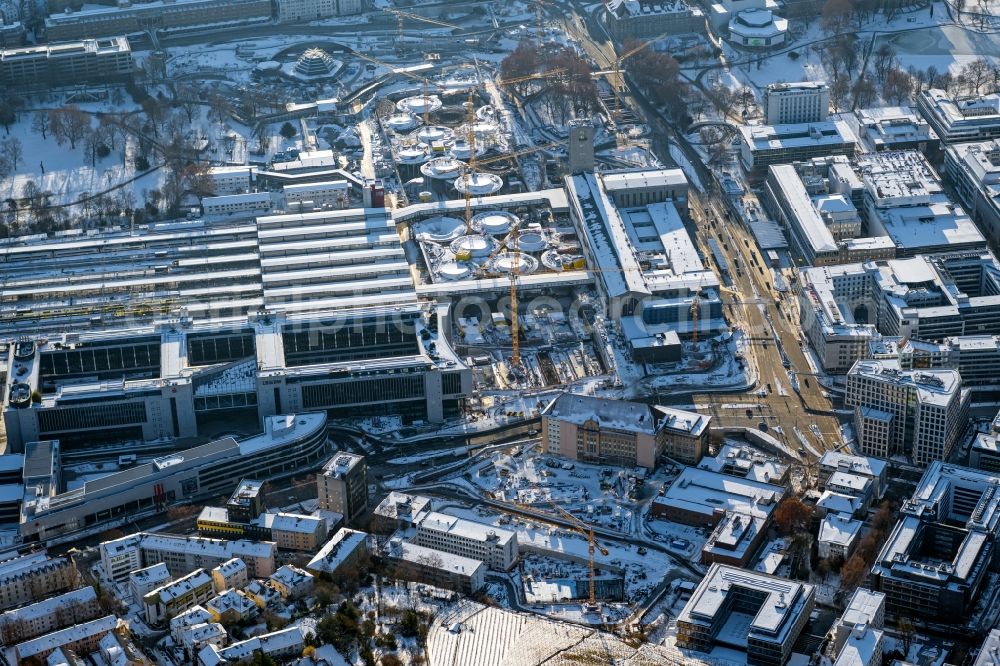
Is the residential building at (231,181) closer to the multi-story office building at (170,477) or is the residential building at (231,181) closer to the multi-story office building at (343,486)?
the multi-story office building at (170,477)

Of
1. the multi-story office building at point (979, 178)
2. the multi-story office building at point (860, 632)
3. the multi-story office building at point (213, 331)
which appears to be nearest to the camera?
the multi-story office building at point (860, 632)

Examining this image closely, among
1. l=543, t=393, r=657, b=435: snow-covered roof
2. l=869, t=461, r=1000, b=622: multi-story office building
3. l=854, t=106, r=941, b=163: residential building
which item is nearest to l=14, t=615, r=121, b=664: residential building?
l=543, t=393, r=657, b=435: snow-covered roof

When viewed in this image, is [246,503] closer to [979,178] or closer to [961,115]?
[979,178]

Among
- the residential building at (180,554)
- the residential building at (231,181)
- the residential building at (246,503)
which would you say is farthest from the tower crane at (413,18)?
the residential building at (180,554)

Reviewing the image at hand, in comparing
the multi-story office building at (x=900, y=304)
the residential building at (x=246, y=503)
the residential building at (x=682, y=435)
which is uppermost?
the multi-story office building at (x=900, y=304)

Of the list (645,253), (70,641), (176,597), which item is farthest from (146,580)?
(645,253)

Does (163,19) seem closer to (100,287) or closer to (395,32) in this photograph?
(395,32)

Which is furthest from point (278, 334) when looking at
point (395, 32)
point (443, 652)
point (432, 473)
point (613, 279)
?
point (395, 32)
